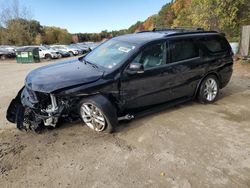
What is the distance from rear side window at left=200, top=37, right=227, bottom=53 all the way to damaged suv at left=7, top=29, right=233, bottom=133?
0.08 feet

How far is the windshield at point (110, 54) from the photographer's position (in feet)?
14.1

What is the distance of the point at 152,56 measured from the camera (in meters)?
4.48

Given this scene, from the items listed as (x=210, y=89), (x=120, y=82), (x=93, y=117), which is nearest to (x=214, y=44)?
(x=210, y=89)

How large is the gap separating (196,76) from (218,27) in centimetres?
1042

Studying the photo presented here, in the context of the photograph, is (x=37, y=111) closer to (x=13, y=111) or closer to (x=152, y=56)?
(x=13, y=111)

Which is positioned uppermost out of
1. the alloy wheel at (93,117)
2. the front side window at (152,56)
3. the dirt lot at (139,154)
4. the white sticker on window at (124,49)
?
the white sticker on window at (124,49)

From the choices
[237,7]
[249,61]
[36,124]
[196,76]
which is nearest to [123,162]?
[36,124]

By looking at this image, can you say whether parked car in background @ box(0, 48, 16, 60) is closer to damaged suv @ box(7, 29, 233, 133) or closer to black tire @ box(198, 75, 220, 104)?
damaged suv @ box(7, 29, 233, 133)

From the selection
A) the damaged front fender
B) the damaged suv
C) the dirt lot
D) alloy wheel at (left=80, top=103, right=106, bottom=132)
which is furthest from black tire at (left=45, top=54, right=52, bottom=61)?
alloy wheel at (left=80, top=103, right=106, bottom=132)

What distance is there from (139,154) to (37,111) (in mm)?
1813

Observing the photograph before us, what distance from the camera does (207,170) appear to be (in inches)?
122

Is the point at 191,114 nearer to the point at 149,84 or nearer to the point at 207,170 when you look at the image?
the point at 149,84

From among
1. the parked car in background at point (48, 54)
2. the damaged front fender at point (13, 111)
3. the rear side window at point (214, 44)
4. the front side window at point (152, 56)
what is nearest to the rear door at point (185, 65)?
the front side window at point (152, 56)

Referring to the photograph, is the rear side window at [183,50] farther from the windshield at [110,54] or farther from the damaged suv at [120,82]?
the windshield at [110,54]
